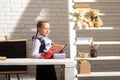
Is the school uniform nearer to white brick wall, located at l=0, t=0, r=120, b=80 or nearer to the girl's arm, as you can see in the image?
the girl's arm

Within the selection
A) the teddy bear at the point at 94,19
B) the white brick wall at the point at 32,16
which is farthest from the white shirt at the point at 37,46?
the white brick wall at the point at 32,16

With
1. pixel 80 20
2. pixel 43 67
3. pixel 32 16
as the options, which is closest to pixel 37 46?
pixel 43 67

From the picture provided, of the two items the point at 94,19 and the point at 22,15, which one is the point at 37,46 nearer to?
the point at 94,19

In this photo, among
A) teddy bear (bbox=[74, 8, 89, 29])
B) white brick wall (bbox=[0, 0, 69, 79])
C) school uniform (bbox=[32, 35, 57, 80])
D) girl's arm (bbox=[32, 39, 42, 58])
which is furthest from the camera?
white brick wall (bbox=[0, 0, 69, 79])

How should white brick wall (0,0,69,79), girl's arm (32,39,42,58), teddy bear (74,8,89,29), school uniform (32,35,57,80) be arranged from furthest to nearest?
white brick wall (0,0,69,79), teddy bear (74,8,89,29), school uniform (32,35,57,80), girl's arm (32,39,42,58)

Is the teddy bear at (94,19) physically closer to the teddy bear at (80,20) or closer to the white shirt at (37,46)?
the teddy bear at (80,20)

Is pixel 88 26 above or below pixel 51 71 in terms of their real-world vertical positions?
above

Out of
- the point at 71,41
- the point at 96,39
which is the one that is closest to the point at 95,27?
the point at 71,41

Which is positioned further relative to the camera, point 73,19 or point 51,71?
point 73,19

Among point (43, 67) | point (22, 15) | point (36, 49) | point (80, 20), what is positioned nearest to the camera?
point (36, 49)

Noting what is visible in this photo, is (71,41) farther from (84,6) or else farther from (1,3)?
(1,3)

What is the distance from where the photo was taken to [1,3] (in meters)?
5.05

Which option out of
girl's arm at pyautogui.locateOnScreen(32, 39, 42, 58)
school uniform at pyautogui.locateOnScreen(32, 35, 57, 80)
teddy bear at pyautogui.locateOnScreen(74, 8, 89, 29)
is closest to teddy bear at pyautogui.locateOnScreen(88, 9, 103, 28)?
teddy bear at pyautogui.locateOnScreen(74, 8, 89, 29)

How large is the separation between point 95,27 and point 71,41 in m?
0.44
